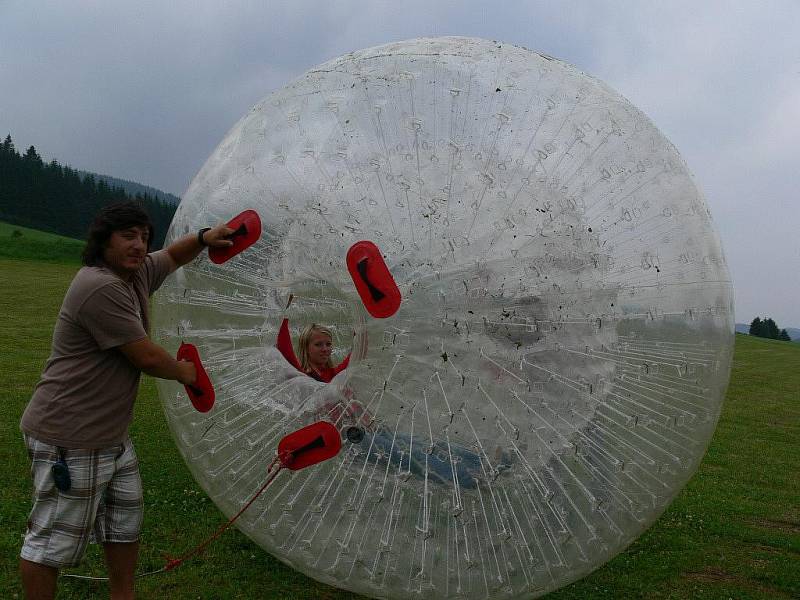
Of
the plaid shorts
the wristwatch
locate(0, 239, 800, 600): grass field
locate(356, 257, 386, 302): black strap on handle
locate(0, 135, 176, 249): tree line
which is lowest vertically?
locate(0, 239, 800, 600): grass field

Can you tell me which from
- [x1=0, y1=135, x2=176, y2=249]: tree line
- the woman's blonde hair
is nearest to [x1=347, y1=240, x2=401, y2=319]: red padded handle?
the woman's blonde hair

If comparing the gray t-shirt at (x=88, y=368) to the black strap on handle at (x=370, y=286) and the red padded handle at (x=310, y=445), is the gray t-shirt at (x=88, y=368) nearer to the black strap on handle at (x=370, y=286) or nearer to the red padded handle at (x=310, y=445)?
the red padded handle at (x=310, y=445)

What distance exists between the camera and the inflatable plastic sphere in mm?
2422

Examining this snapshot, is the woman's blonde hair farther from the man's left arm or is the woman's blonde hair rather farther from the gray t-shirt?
the gray t-shirt

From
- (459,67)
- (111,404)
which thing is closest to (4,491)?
(111,404)

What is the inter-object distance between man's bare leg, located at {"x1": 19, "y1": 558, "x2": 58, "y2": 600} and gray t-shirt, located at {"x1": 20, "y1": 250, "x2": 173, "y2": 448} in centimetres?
47

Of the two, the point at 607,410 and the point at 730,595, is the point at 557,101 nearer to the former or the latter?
the point at 607,410

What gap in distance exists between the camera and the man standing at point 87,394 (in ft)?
8.54

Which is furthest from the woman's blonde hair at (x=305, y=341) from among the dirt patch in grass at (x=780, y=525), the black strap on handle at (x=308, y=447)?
the dirt patch in grass at (x=780, y=525)

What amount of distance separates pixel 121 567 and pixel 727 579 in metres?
3.02

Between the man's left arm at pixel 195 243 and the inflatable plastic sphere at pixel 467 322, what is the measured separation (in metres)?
0.08

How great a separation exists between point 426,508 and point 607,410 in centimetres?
70

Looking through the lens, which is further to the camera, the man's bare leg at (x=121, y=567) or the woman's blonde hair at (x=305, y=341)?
the woman's blonde hair at (x=305, y=341)

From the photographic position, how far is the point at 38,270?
74.1 ft
